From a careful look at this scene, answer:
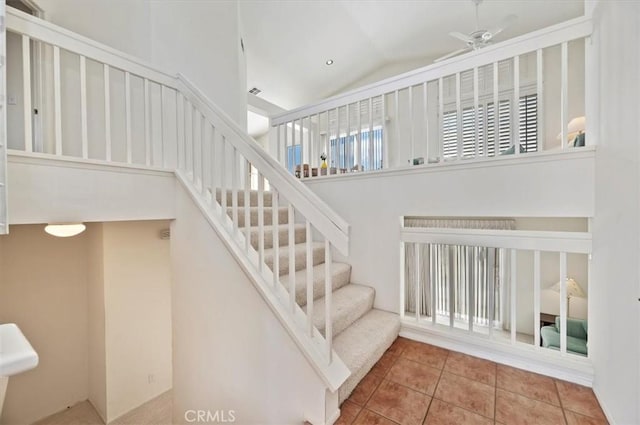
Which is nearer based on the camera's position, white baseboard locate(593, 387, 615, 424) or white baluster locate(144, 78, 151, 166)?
white baseboard locate(593, 387, 615, 424)

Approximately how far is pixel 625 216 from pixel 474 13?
3.89 m

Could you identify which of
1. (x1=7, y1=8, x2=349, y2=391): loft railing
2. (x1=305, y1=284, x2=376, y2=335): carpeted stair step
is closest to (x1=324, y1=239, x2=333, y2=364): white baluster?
(x1=7, y1=8, x2=349, y2=391): loft railing

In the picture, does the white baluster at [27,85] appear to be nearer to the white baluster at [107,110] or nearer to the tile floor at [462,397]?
the white baluster at [107,110]

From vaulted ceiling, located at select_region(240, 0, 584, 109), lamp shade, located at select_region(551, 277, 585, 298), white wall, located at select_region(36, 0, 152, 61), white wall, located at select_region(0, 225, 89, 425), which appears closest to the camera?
white wall, located at select_region(36, 0, 152, 61)

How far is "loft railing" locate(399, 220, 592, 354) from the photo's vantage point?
190 cm

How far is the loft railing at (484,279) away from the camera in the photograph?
1.90 metres

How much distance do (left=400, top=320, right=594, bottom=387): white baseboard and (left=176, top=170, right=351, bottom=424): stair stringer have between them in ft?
3.15

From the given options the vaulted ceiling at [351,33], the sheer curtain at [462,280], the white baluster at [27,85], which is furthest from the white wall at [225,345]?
the vaulted ceiling at [351,33]

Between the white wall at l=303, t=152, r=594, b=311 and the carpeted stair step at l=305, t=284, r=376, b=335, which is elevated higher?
the white wall at l=303, t=152, r=594, b=311

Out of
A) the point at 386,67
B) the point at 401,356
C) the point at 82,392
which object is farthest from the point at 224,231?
the point at 386,67

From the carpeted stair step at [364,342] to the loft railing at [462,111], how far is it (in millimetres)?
1309

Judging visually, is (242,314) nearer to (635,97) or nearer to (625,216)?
(625,216)

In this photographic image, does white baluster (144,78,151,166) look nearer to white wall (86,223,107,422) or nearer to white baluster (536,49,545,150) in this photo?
white wall (86,223,107,422)

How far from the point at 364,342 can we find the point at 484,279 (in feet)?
6.91
